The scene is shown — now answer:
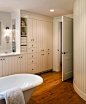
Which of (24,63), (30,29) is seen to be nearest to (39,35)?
(30,29)

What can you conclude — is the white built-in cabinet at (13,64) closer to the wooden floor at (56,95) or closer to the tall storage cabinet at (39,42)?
the tall storage cabinet at (39,42)

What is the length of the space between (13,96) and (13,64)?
90.5 inches

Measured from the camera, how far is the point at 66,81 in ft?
→ 13.5

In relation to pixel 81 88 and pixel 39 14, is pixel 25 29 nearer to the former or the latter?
pixel 39 14

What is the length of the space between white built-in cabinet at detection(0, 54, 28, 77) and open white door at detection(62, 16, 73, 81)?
1.43 m

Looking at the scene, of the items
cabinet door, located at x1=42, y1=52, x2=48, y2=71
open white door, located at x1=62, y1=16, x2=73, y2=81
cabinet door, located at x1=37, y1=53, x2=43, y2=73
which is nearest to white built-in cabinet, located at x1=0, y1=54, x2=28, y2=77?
cabinet door, located at x1=37, y1=53, x2=43, y2=73

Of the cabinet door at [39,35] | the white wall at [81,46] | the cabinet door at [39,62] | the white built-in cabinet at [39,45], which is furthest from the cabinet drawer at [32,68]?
the white wall at [81,46]

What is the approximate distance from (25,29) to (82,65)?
2.65 meters

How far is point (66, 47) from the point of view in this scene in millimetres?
4129

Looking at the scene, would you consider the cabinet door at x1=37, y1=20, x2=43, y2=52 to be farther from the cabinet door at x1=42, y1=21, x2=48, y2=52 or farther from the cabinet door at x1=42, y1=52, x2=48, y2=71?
the cabinet door at x1=42, y1=52, x2=48, y2=71

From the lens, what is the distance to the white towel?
1802mm

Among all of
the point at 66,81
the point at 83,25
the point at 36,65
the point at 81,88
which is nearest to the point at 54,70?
the point at 36,65

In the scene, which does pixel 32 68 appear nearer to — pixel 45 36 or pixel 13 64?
pixel 13 64

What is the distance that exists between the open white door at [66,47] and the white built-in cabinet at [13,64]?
4.70 feet
